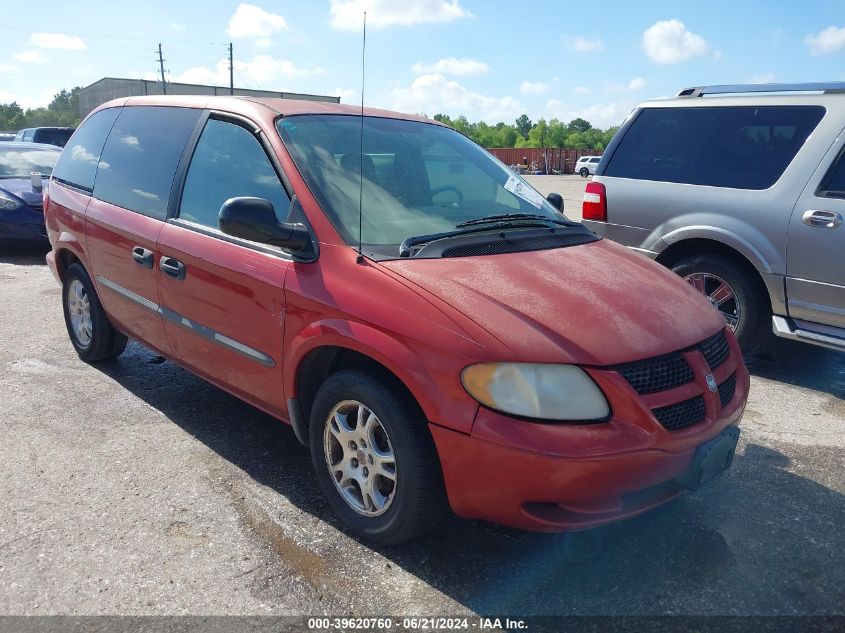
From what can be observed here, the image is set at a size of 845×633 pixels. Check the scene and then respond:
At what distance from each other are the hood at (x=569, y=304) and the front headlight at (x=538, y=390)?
0.17 ft

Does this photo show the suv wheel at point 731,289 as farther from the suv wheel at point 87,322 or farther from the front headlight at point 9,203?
the front headlight at point 9,203

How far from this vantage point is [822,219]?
471 cm

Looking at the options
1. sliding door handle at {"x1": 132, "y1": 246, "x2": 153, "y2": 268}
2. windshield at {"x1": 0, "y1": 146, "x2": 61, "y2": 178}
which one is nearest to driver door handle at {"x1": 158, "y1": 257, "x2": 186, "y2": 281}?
sliding door handle at {"x1": 132, "y1": 246, "x2": 153, "y2": 268}

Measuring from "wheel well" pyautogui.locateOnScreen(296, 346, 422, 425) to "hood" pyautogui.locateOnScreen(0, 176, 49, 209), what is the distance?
7893 mm

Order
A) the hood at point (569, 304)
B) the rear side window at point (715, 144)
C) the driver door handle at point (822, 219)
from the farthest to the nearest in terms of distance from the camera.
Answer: the rear side window at point (715, 144) → the driver door handle at point (822, 219) → the hood at point (569, 304)

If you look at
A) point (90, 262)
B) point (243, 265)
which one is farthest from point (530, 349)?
point (90, 262)

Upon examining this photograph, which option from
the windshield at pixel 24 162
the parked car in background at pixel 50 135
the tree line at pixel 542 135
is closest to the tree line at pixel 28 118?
the tree line at pixel 542 135

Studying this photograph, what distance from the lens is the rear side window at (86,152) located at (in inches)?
186

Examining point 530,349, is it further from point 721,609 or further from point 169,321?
point 169,321

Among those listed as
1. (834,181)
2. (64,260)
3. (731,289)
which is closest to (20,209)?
(64,260)

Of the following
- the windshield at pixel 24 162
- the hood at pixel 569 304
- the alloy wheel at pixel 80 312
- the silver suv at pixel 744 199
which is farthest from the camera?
the windshield at pixel 24 162

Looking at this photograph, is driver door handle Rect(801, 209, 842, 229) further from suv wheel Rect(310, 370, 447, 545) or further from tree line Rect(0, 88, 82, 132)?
tree line Rect(0, 88, 82, 132)

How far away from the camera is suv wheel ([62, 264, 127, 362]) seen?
4.79 metres

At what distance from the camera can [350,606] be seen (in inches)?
98.6
